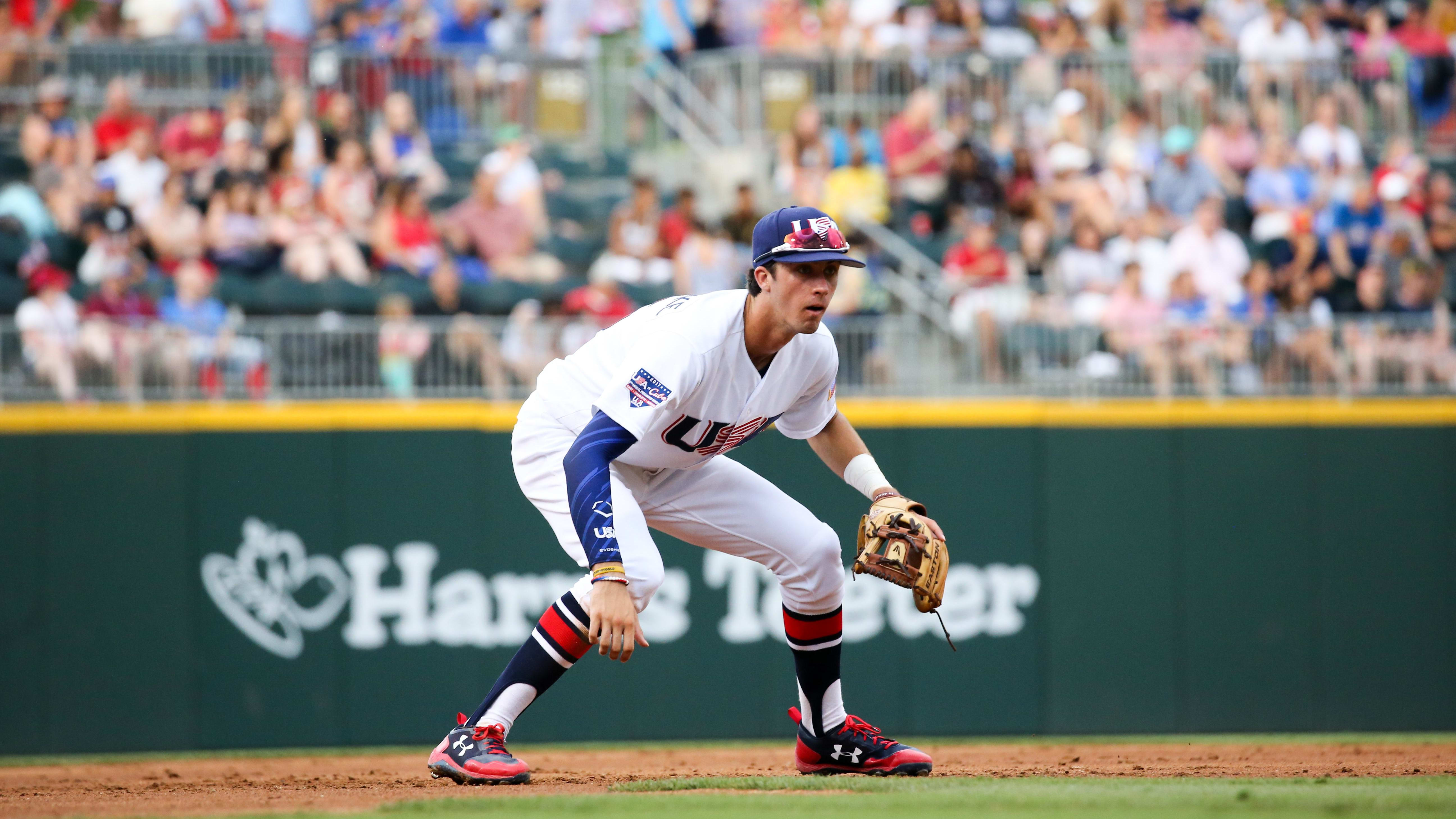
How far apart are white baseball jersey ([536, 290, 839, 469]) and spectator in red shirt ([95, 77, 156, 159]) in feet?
22.6

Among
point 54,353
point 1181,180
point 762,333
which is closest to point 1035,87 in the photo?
point 1181,180

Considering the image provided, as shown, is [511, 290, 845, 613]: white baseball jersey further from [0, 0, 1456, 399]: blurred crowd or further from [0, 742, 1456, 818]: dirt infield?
[0, 0, 1456, 399]: blurred crowd

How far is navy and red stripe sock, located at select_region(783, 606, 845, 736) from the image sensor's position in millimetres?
6078

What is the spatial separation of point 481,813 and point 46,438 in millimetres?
5625

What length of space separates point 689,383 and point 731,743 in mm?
4663

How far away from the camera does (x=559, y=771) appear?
7.04 meters

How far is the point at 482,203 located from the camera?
37.5ft

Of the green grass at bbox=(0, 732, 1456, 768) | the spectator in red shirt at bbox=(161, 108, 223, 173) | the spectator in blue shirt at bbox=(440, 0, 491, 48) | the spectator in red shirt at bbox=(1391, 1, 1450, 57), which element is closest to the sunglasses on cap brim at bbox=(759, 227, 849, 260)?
the green grass at bbox=(0, 732, 1456, 768)

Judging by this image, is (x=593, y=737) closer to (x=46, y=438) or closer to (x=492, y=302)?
(x=492, y=302)

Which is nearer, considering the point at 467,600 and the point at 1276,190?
the point at 467,600

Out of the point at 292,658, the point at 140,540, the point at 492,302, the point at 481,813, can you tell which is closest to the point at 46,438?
the point at 140,540

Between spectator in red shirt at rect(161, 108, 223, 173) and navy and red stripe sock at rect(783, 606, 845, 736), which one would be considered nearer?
navy and red stripe sock at rect(783, 606, 845, 736)

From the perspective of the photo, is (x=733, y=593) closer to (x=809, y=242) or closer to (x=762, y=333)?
(x=762, y=333)

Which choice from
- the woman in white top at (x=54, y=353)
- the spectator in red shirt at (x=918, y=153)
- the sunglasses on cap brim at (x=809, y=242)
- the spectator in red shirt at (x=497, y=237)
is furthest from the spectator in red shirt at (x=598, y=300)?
the sunglasses on cap brim at (x=809, y=242)
